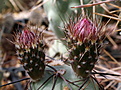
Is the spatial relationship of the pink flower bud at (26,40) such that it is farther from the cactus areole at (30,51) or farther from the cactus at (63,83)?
the cactus at (63,83)

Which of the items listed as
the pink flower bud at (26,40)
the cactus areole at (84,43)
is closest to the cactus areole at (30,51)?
the pink flower bud at (26,40)

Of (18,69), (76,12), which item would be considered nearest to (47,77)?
(76,12)

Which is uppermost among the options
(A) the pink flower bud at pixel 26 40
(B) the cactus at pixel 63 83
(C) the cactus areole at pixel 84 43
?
(A) the pink flower bud at pixel 26 40

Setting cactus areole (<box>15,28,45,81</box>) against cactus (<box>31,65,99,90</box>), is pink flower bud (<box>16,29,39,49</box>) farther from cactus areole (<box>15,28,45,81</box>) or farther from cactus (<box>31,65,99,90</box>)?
cactus (<box>31,65,99,90</box>)

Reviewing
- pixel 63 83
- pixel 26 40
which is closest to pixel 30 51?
pixel 26 40

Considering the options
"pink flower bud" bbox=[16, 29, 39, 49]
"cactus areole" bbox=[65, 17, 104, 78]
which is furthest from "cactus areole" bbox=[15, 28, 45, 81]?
"cactus areole" bbox=[65, 17, 104, 78]

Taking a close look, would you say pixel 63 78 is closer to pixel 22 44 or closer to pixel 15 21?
pixel 22 44
